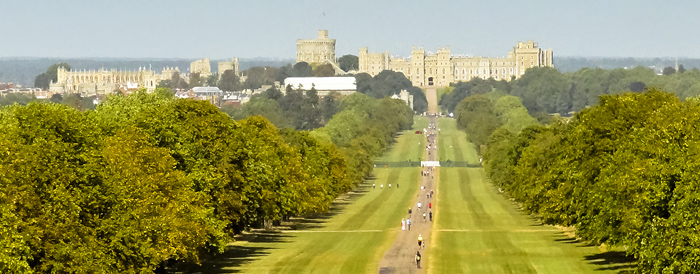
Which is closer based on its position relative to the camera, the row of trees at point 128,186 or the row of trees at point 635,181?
the row of trees at point 128,186

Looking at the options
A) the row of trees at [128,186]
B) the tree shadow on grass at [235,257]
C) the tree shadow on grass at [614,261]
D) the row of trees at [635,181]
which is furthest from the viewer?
the tree shadow on grass at [235,257]

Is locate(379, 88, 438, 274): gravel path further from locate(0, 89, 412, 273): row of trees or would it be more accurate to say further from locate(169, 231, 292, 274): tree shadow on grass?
locate(0, 89, 412, 273): row of trees

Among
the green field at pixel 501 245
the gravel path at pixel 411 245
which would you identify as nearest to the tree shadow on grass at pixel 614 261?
the green field at pixel 501 245

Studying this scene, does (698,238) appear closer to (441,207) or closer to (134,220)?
(134,220)

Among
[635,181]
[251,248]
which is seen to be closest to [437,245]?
[251,248]

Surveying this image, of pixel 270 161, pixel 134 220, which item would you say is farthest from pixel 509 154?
pixel 134 220

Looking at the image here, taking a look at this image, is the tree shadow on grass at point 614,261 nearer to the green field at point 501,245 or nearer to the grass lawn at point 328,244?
the green field at point 501,245

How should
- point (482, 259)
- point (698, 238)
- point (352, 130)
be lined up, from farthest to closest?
point (352, 130) < point (482, 259) < point (698, 238)

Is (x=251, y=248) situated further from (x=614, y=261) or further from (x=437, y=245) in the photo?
(x=614, y=261)
